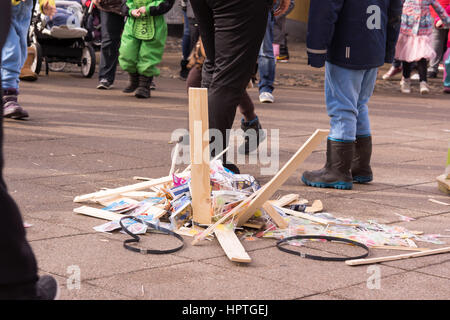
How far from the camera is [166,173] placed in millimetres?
5363

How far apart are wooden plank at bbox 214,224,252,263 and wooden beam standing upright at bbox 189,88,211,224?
14 centimetres

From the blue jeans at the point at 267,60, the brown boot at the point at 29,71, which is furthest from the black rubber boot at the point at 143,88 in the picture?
the brown boot at the point at 29,71

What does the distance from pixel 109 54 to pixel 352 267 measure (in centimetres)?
734

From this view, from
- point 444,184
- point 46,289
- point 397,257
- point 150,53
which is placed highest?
point 46,289

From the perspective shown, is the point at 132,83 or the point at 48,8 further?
the point at 132,83

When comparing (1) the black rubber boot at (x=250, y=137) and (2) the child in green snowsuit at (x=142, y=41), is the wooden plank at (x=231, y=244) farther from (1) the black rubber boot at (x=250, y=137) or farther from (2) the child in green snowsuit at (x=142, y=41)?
(2) the child in green snowsuit at (x=142, y=41)

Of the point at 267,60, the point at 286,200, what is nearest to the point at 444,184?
the point at 286,200

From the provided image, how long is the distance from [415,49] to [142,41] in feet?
13.7

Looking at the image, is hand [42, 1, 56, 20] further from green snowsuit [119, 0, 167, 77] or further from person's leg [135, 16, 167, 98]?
person's leg [135, 16, 167, 98]

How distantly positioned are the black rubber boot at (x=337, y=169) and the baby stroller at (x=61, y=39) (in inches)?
266

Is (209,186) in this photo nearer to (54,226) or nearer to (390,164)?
(54,226)

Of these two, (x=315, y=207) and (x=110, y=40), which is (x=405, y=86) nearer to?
(x=110, y=40)
